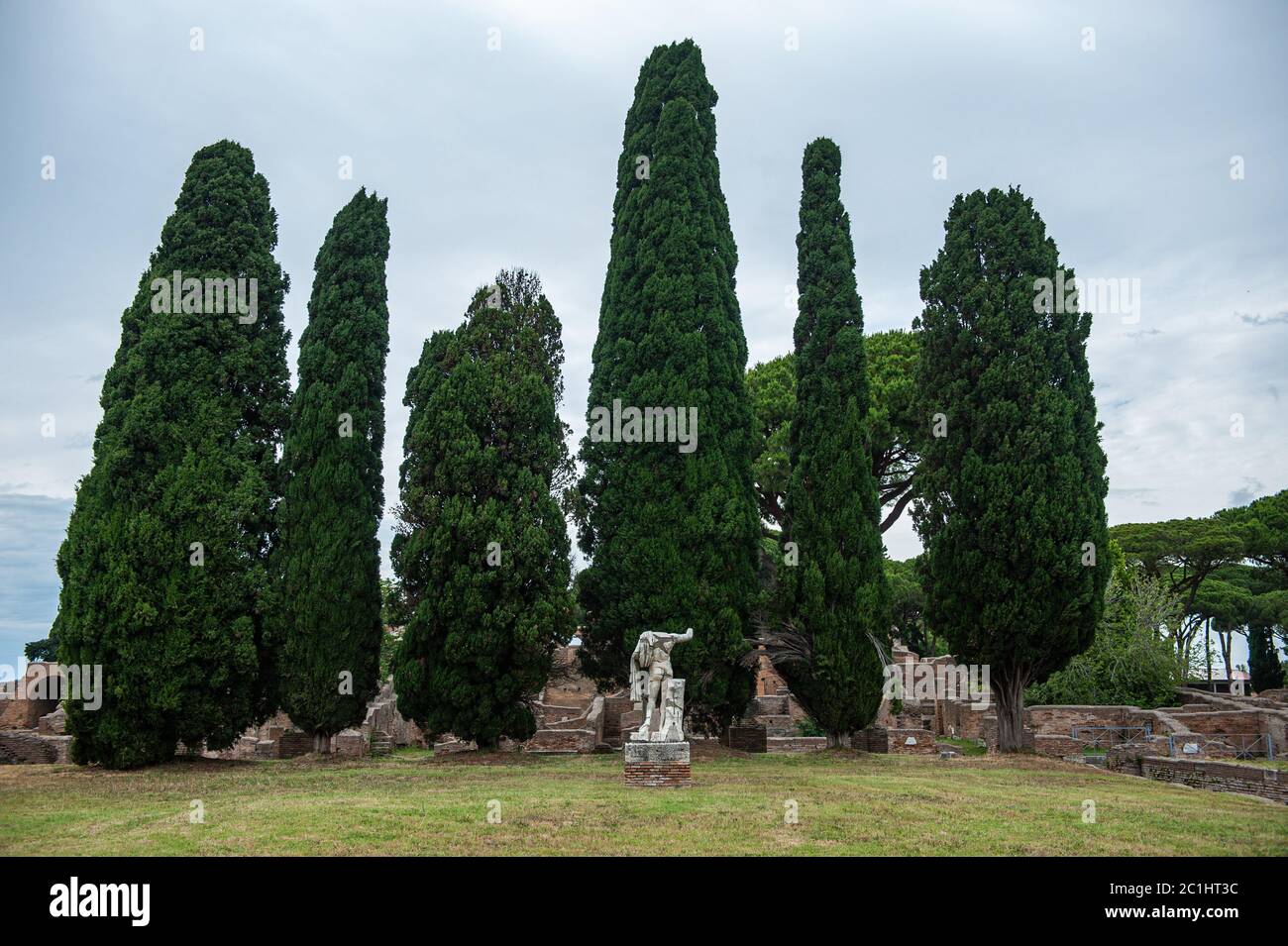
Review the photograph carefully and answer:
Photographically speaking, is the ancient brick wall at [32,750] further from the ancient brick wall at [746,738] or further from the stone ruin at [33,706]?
the ancient brick wall at [746,738]

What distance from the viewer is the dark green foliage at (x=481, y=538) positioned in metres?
16.8

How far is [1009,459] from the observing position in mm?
17688

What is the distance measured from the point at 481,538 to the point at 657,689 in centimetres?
583

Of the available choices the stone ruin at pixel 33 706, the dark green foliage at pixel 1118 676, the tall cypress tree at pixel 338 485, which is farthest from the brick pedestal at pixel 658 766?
the dark green foliage at pixel 1118 676

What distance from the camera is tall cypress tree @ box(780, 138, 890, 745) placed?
18.0m

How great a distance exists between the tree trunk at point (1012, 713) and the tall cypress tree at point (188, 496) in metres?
14.3

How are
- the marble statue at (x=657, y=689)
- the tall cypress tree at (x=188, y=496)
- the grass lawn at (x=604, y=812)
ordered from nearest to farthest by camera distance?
the grass lawn at (x=604, y=812), the marble statue at (x=657, y=689), the tall cypress tree at (x=188, y=496)

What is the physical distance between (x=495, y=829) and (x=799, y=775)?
21.5 feet

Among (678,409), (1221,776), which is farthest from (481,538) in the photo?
(1221,776)

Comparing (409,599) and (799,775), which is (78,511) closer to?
(409,599)

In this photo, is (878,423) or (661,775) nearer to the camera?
(661,775)

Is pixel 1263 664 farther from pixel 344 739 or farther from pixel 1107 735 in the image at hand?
pixel 344 739

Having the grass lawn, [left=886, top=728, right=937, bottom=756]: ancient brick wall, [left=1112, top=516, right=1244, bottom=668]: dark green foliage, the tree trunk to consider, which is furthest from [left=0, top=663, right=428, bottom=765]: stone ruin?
[left=1112, top=516, right=1244, bottom=668]: dark green foliage
